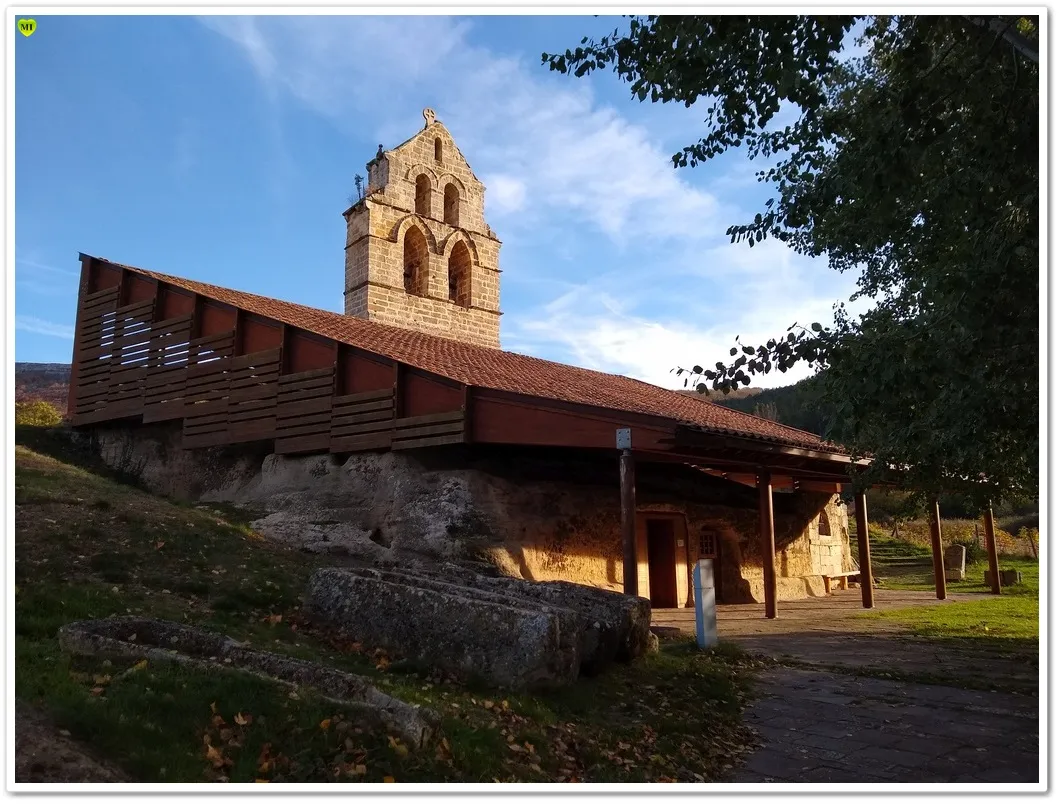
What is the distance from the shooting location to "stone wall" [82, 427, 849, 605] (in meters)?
11.3

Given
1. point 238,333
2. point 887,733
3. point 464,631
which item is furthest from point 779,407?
point 464,631

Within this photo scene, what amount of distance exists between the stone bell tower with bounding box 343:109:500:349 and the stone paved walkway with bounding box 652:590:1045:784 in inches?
556

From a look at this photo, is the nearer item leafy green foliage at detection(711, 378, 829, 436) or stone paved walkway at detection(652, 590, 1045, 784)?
stone paved walkway at detection(652, 590, 1045, 784)

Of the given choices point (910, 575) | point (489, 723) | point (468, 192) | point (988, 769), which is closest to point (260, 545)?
point (489, 723)

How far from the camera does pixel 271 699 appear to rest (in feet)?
14.3

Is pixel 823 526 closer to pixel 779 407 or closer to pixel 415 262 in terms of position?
pixel 415 262

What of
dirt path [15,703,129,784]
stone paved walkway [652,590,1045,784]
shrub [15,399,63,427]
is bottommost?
stone paved walkway [652,590,1045,784]

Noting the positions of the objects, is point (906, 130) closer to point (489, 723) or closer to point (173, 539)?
point (489, 723)

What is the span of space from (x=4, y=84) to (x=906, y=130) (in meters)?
5.47

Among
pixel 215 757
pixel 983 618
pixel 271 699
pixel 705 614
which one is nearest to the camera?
pixel 215 757

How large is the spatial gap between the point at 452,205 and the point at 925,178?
18.6 m

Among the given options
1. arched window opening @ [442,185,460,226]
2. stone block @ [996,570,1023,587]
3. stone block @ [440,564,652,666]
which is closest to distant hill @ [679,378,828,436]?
stone block @ [996,570,1023,587]

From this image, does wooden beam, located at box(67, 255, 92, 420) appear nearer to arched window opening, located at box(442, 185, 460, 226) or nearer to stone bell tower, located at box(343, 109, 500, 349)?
stone bell tower, located at box(343, 109, 500, 349)

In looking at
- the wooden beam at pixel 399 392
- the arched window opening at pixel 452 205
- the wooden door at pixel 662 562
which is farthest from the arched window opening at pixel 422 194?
Result: the wooden door at pixel 662 562
